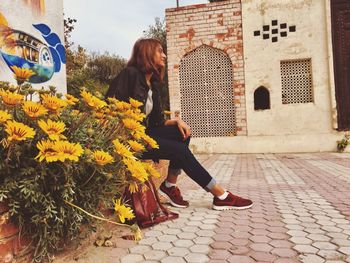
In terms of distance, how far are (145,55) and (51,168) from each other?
1.48 meters

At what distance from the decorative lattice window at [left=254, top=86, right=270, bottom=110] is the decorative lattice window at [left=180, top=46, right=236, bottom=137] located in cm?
75

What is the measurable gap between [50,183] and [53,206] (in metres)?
0.11

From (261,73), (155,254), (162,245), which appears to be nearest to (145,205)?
(162,245)

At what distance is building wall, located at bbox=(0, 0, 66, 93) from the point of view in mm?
3393

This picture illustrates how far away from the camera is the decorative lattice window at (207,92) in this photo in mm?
10578

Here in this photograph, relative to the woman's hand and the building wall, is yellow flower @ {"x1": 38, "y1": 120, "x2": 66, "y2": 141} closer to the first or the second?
the woman's hand

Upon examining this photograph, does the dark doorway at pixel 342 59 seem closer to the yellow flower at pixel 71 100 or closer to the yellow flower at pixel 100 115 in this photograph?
the yellow flower at pixel 100 115

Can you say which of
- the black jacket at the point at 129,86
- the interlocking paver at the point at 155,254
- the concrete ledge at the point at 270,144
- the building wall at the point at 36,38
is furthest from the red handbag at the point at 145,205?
the concrete ledge at the point at 270,144

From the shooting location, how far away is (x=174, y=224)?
251cm

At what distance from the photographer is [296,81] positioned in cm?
1033

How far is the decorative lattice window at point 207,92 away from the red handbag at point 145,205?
323 inches

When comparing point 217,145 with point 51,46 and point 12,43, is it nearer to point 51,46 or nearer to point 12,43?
point 51,46

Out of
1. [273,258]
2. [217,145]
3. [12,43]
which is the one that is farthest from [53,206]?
[217,145]

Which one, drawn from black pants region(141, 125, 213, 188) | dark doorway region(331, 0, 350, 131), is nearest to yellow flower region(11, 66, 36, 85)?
black pants region(141, 125, 213, 188)
